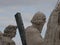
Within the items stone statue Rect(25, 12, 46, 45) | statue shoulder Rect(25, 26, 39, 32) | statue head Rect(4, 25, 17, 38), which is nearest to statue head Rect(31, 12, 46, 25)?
stone statue Rect(25, 12, 46, 45)

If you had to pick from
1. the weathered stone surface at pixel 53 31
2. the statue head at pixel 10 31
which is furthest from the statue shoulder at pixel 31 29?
the weathered stone surface at pixel 53 31

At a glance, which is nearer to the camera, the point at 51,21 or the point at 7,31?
the point at 51,21

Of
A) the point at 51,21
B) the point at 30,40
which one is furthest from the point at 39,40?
the point at 51,21

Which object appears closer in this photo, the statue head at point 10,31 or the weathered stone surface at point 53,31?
the weathered stone surface at point 53,31

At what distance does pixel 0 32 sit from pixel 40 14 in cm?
307

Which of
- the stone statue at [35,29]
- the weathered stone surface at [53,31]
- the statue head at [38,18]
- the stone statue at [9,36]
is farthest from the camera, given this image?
the stone statue at [9,36]

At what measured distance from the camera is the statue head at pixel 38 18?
14.6 m

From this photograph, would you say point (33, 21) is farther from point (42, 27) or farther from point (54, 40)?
point (54, 40)

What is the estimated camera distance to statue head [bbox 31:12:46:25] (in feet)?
47.9

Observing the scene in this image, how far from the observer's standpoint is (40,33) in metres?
14.6

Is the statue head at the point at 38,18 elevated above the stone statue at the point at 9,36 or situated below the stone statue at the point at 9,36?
above

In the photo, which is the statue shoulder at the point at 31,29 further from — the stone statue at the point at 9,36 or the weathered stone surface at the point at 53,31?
the weathered stone surface at the point at 53,31

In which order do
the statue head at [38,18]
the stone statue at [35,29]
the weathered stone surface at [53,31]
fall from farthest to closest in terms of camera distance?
the statue head at [38,18], the stone statue at [35,29], the weathered stone surface at [53,31]

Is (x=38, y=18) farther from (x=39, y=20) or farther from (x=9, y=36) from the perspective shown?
(x=9, y=36)
